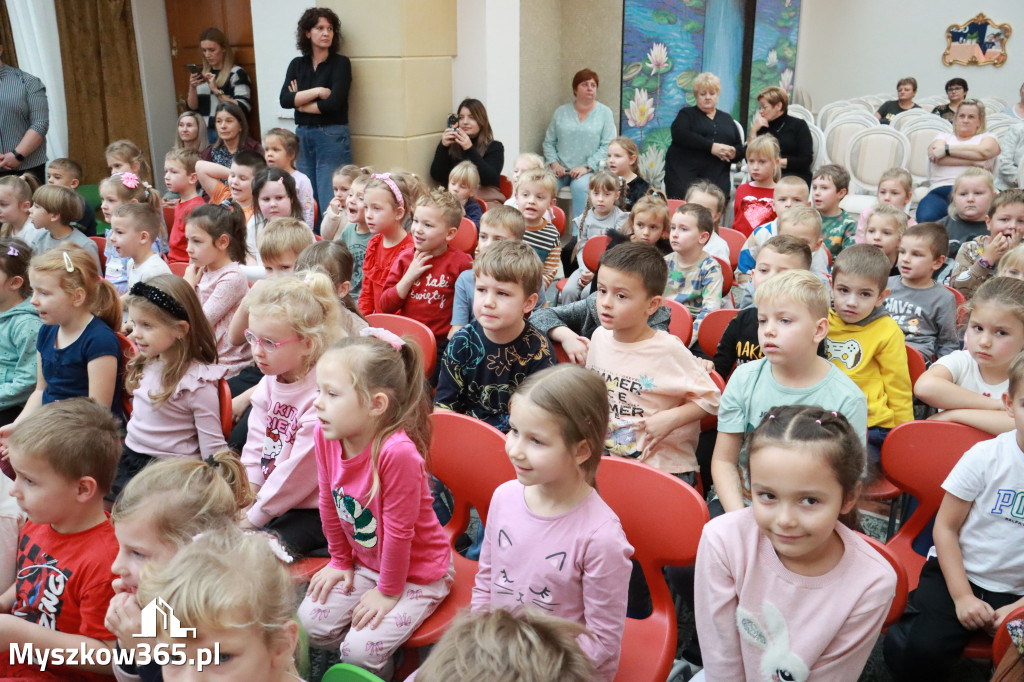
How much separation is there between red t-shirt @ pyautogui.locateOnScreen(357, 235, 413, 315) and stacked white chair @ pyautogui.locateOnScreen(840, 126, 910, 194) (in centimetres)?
524

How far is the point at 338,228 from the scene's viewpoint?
4438 millimetres

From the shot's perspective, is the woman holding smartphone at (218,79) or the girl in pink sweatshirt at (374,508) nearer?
the girl in pink sweatshirt at (374,508)

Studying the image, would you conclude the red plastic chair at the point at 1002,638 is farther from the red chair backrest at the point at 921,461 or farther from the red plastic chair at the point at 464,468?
the red plastic chair at the point at 464,468

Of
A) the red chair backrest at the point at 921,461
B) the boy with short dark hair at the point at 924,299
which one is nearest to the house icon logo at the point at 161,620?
the red chair backrest at the point at 921,461

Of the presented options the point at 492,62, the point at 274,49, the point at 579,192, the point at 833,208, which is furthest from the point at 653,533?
the point at 274,49

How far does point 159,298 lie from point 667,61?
6.03 m

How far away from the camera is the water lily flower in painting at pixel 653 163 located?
744 centimetres

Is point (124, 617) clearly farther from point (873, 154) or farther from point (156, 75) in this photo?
point (873, 154)

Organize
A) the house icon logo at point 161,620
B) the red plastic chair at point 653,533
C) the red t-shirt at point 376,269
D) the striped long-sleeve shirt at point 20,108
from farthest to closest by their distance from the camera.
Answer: the striped long-sleeve shirt at point 20,108 < the red t-shirt at point 376,269 < the red plastic chair at point 653,533 < the house icon logo at point 161,620

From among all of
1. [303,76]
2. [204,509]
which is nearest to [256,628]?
[204,509]

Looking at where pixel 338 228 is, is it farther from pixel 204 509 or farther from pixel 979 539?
pixel 979 539

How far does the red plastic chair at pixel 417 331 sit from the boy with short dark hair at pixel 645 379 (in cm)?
73

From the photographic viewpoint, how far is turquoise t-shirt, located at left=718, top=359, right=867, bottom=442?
1966 millimetres

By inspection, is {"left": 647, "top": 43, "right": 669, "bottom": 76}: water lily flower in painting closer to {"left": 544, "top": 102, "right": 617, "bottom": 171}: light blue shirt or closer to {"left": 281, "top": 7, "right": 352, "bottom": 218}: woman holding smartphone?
{"left": 544, "top": 102, "right": 617, "bottom": 171}: light blue shirt
